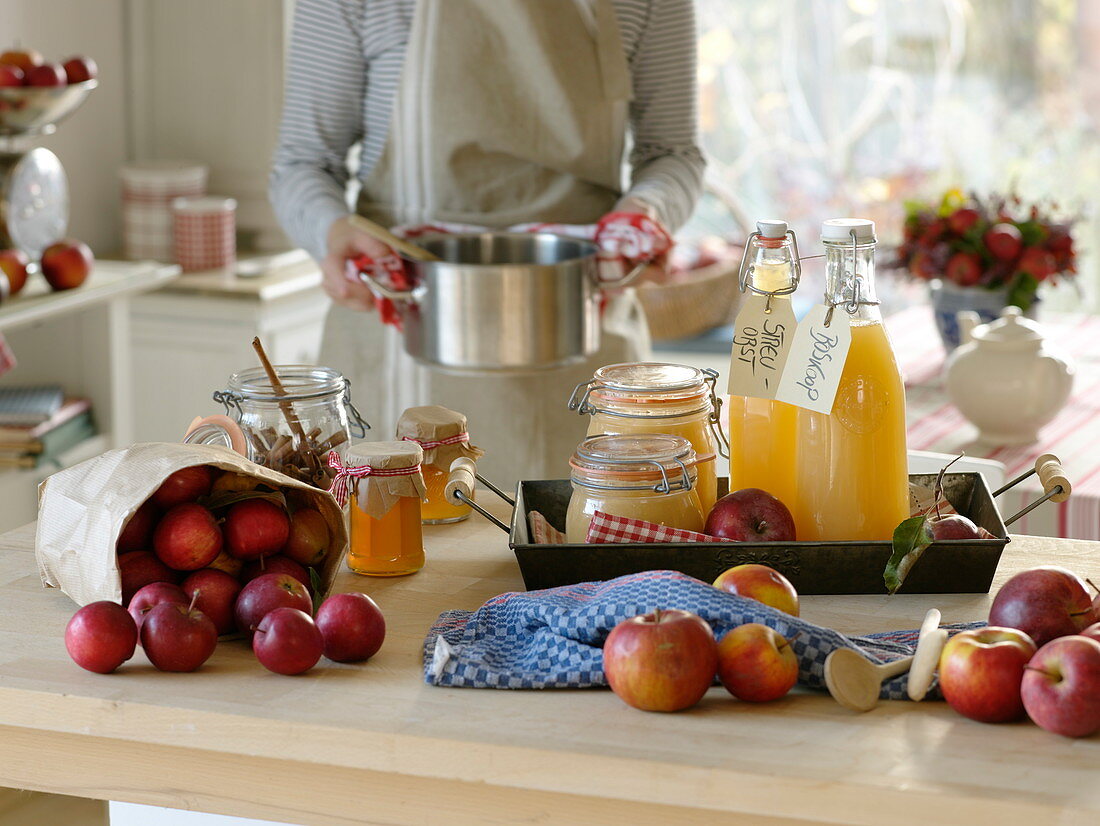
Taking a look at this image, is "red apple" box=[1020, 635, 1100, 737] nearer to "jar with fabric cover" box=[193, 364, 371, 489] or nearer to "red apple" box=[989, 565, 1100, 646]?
"red apple" box=[989, 565, 1100, 646]

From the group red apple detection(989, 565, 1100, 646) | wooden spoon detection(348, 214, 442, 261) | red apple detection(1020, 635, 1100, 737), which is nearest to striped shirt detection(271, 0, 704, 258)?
wooden spoon detection(348, 214, 442, 261)

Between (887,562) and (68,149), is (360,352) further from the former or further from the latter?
(68,149)

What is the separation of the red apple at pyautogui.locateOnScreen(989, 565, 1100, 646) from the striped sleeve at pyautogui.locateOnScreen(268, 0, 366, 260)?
1.13 meters

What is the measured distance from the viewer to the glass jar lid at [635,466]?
1101 millimetres

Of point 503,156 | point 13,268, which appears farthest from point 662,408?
point 13,268

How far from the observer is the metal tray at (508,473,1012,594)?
109cm

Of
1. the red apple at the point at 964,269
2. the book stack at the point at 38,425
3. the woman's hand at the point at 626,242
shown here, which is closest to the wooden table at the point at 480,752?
the woman's hand at the point at 626,242

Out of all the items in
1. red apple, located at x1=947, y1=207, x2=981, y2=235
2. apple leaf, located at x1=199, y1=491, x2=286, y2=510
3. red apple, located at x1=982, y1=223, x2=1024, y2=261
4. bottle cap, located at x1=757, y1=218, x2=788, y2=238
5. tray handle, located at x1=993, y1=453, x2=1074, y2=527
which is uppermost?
bottle cap, located at x1=757, y1=218, x2=788, y2=238

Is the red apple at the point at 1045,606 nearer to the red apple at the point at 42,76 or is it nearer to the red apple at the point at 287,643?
the red apple at the point at 287,643

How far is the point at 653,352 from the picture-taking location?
146 inches

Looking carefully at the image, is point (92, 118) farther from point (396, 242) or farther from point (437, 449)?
point (437, 449)

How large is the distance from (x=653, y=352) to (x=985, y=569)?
2.63 meters

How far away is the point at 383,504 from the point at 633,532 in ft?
0.69

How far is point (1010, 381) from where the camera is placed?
1.95 metres
